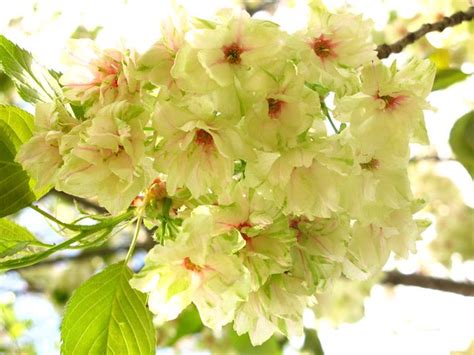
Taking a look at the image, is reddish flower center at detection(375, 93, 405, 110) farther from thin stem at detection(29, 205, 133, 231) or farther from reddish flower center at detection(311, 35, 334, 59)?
thin stem at detection(29, 205, 133, 231)

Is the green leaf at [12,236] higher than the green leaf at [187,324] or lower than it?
higher

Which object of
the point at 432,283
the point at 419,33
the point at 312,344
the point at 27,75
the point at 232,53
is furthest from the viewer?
the point at 312,344

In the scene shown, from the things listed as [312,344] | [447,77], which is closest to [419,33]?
[447,77]

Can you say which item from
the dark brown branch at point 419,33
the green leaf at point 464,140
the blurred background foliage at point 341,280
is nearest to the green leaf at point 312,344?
the blurred background foliage at point 341,280

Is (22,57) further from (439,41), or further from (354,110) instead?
(439,41)

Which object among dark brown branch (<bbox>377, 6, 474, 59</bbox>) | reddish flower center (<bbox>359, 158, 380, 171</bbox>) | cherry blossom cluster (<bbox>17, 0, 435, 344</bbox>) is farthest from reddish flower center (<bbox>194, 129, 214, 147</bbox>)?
dark brown branch (<bbox>377, 6, 474, 59</bbox>)

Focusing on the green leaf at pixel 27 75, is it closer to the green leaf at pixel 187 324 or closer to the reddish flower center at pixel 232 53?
the reddish flower center at pixel 232 53

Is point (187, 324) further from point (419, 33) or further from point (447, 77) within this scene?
point (419, 33)
